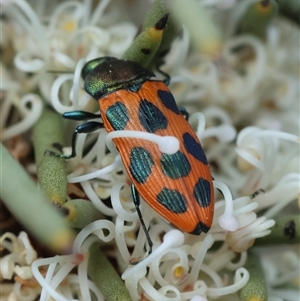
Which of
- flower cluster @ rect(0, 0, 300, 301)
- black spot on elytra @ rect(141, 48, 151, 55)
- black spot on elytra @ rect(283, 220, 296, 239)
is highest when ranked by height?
black spot on elytra @ rect(141, 48, 151, 55)

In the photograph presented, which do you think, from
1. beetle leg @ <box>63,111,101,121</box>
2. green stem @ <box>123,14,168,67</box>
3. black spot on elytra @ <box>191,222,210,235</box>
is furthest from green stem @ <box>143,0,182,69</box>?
black spot on elytra @ <box>191,222,210,235</box>

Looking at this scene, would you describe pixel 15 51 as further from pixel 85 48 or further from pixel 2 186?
pixel 2 186

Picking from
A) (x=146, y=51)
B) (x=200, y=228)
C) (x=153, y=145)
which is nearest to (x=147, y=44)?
(x=146, y=51)

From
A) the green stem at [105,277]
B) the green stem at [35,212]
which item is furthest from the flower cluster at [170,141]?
the green stem at [35,212]

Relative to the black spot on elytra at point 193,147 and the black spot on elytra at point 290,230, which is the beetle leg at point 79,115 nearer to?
the black spot on elytra at point 193,147

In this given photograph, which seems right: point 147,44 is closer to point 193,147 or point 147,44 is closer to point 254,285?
point 193,147

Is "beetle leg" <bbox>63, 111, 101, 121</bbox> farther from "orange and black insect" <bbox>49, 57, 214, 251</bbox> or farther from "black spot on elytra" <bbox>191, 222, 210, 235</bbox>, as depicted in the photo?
"black spot on elytra" <bbox>191, 222, 210, 235</bbox>

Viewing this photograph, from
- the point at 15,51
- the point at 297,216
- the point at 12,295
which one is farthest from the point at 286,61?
the point at 12,295
